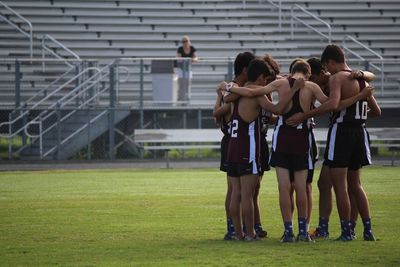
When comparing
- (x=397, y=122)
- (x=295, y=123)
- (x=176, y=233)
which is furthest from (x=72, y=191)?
(x=397, y=122)

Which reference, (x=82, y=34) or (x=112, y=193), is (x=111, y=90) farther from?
(x=112, y=193)

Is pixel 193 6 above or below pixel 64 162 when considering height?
above

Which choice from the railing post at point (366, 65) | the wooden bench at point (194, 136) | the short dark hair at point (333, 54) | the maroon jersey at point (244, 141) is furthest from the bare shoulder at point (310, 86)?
the railing post at point (366, 65)

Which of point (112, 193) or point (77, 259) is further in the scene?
point (112, 193)

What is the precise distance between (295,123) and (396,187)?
8.83m

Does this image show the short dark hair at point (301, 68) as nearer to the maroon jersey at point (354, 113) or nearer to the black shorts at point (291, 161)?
the maroon jersey at point (354, 113)

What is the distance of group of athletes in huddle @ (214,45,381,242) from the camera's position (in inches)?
485

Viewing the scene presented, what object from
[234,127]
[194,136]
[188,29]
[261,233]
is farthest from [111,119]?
[234,127]

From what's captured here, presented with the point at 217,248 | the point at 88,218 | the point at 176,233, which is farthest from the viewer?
the point at 88,218

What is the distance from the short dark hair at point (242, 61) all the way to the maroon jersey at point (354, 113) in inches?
42.4

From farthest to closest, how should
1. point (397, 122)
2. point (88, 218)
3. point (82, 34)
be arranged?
point (82, 34) → point (397, 122) → point (88, 218)

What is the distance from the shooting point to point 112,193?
19.9m

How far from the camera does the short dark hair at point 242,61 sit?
41.1 ft

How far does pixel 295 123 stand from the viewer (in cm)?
1231
